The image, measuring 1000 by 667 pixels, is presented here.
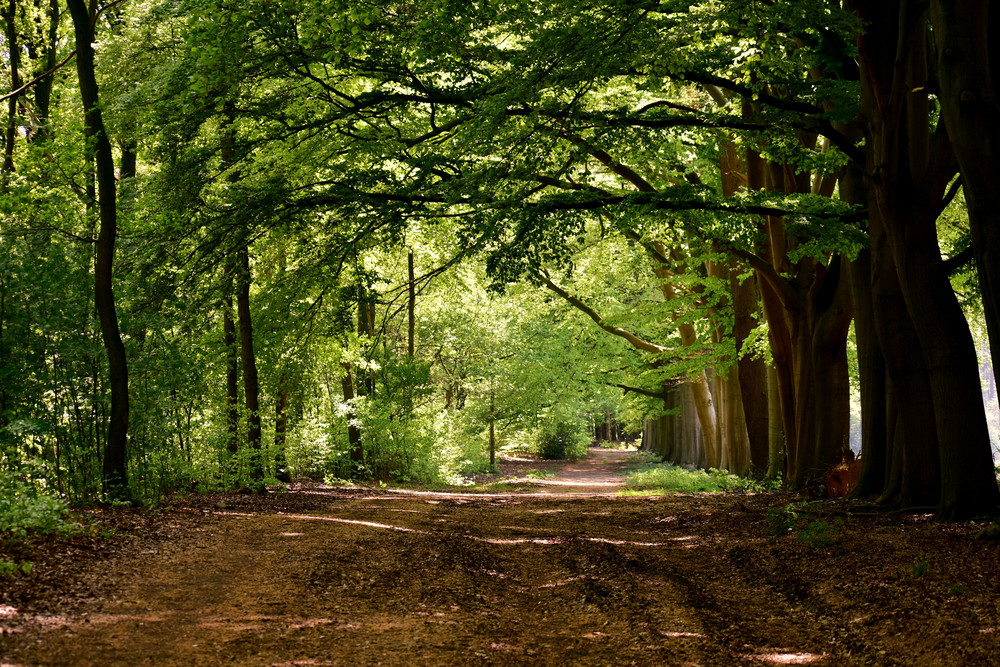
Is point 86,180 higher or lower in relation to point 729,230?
higher

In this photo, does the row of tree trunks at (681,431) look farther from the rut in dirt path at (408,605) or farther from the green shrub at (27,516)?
the green shrub at (27,516)

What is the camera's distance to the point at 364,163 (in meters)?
13.4

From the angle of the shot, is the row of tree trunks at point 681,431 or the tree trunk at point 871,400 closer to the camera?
the tree trunk at point 871,400

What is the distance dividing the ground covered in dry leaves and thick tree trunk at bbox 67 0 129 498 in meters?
0.88

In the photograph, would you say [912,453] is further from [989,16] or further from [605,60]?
[605,60]

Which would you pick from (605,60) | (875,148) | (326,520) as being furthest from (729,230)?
(326,520)

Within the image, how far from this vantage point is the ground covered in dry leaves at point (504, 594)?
501 cm

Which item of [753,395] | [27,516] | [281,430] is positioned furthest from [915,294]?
[281,430]

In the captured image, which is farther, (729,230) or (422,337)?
(422,337)

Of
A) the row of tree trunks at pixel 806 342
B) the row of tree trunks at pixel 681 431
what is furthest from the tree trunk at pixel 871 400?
the row of tree trunks at pixel 681 431

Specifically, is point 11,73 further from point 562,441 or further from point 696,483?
point 562,441

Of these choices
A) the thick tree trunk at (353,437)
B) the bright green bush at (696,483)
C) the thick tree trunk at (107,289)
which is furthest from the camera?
the thick tree trunk at (353,437)

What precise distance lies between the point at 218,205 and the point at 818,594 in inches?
380

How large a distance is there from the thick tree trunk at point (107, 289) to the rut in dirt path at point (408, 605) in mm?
1534
